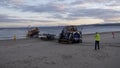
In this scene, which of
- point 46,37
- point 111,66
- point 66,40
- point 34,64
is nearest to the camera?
point 111,66

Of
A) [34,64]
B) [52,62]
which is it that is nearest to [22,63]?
[34,64]

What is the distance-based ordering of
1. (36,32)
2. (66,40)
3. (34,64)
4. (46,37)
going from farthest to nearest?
(36,32), (46,37), (66,40), (34,64)

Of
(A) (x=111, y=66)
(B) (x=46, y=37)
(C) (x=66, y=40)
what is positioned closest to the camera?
(A) (x=111, y=66)

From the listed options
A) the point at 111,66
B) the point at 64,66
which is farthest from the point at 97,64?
the point at 64,66

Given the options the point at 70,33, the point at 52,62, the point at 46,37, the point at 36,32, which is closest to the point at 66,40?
the point at 70,33

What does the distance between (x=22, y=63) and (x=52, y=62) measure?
81.5 inches

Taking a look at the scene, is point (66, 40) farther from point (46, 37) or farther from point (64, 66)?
point (64, 66)

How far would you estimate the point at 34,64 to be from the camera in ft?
49.8

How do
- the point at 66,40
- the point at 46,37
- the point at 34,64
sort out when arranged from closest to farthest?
the point at 34,64
the point at 66,40
the point at 46,37

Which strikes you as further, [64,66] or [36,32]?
[36,32]

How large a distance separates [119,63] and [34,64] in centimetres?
566

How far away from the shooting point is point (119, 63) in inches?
595

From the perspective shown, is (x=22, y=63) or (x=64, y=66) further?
(x=22, y=63)

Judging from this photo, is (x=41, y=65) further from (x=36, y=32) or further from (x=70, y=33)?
(x=36, y=32)
